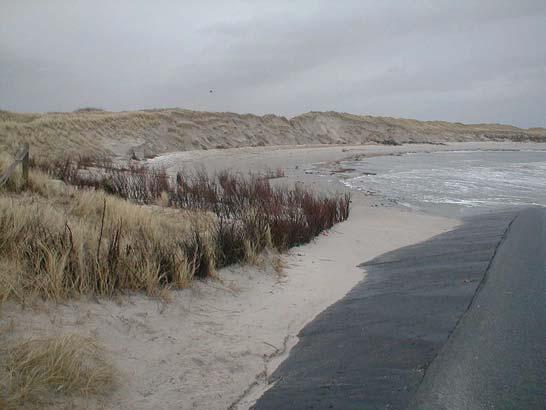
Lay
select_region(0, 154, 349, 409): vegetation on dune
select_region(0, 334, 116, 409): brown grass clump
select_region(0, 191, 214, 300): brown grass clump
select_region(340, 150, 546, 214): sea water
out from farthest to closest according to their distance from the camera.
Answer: select_region(340, 150, 546, 214): sea water → select_region(0, 191, 214, 300): brown grass clump → select_region(0, 154, 349, 409): vegetation on dune → select_region(0, 334, 116, 409): brown grass clump

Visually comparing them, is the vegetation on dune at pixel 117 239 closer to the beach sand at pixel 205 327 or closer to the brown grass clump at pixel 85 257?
the brown grass clump at pixel 85 257

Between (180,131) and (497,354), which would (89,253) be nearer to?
(497,354)

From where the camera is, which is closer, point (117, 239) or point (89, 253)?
point (117, 239)

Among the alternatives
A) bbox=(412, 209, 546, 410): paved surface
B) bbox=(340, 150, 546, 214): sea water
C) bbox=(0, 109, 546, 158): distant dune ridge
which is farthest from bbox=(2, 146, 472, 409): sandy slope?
bbox=(0, 109, 546, 158): distant dune ridge

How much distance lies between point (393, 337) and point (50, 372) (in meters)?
2.71

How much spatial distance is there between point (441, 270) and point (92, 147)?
2229 cm

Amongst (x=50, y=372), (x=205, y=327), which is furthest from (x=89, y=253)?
(x=50, y=372)

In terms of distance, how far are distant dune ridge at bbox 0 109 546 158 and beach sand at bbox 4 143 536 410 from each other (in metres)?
12.7

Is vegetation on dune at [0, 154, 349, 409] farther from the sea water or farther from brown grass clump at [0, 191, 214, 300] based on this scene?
the sea water

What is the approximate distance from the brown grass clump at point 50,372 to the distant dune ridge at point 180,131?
1355 cm

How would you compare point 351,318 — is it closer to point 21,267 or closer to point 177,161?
point 21,267

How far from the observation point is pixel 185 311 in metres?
4.20

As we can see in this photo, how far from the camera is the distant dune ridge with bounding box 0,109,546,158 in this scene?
22609 millimetres

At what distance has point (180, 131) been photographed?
117 ft
